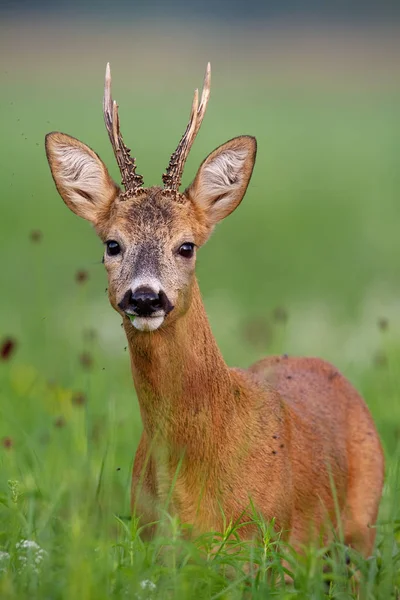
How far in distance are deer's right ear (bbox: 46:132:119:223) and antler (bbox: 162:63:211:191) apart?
327 millimetres

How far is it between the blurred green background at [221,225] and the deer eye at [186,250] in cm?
84

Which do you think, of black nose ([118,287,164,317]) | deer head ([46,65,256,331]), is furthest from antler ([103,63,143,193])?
black nose ([118,287,164,317])

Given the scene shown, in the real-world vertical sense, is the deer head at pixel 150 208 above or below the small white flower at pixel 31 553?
above

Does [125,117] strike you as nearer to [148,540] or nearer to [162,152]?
[162,152]

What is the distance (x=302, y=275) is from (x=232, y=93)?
91.3 ft

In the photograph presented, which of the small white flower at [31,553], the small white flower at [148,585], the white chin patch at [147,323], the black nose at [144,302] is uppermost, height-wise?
the black nose at [144,302]

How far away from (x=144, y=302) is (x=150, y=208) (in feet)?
2.38

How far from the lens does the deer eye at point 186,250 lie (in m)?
6.36

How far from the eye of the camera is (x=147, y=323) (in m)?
5.93

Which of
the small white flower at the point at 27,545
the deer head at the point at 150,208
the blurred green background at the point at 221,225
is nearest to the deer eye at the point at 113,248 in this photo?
the deer head at the point at 150,208

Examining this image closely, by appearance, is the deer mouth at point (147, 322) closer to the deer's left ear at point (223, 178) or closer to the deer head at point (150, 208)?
the deer head at point (150, 208)

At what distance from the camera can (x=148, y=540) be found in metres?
6.21

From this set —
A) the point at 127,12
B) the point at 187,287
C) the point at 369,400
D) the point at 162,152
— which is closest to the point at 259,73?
the point at 127,12

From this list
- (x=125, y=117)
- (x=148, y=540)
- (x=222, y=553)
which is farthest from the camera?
(x=125, y=117)
